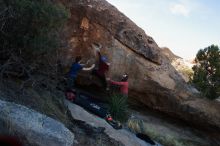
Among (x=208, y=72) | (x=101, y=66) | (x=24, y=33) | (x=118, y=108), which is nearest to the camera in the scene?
(x=24, y=33)

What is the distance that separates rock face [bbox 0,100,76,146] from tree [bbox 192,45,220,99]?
11273 mm

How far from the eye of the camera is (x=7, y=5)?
1162cm

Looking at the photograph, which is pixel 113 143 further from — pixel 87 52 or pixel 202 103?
pixel 202 103

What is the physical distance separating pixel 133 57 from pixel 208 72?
14.5ft

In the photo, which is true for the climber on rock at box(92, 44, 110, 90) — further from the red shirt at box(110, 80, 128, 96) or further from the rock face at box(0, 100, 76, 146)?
the rock face at box(0, 100, 76, 146)

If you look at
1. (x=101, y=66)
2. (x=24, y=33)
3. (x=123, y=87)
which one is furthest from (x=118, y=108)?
(x=24, y=33)

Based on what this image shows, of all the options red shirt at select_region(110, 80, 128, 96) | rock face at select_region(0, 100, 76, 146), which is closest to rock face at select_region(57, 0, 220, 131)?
red shirt at select_region(110, 80, 128, 96)

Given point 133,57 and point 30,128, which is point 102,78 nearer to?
point 133,57

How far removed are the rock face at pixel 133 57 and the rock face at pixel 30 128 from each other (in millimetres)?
6424

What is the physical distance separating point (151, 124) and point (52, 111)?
746 cm

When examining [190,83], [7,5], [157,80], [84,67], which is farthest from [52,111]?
[190,83]

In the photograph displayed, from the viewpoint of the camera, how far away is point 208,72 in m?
19.5

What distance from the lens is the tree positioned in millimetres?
18719

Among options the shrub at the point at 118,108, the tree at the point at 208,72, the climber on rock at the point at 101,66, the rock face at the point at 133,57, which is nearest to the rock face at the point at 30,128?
the rock face at the point at 133,57
